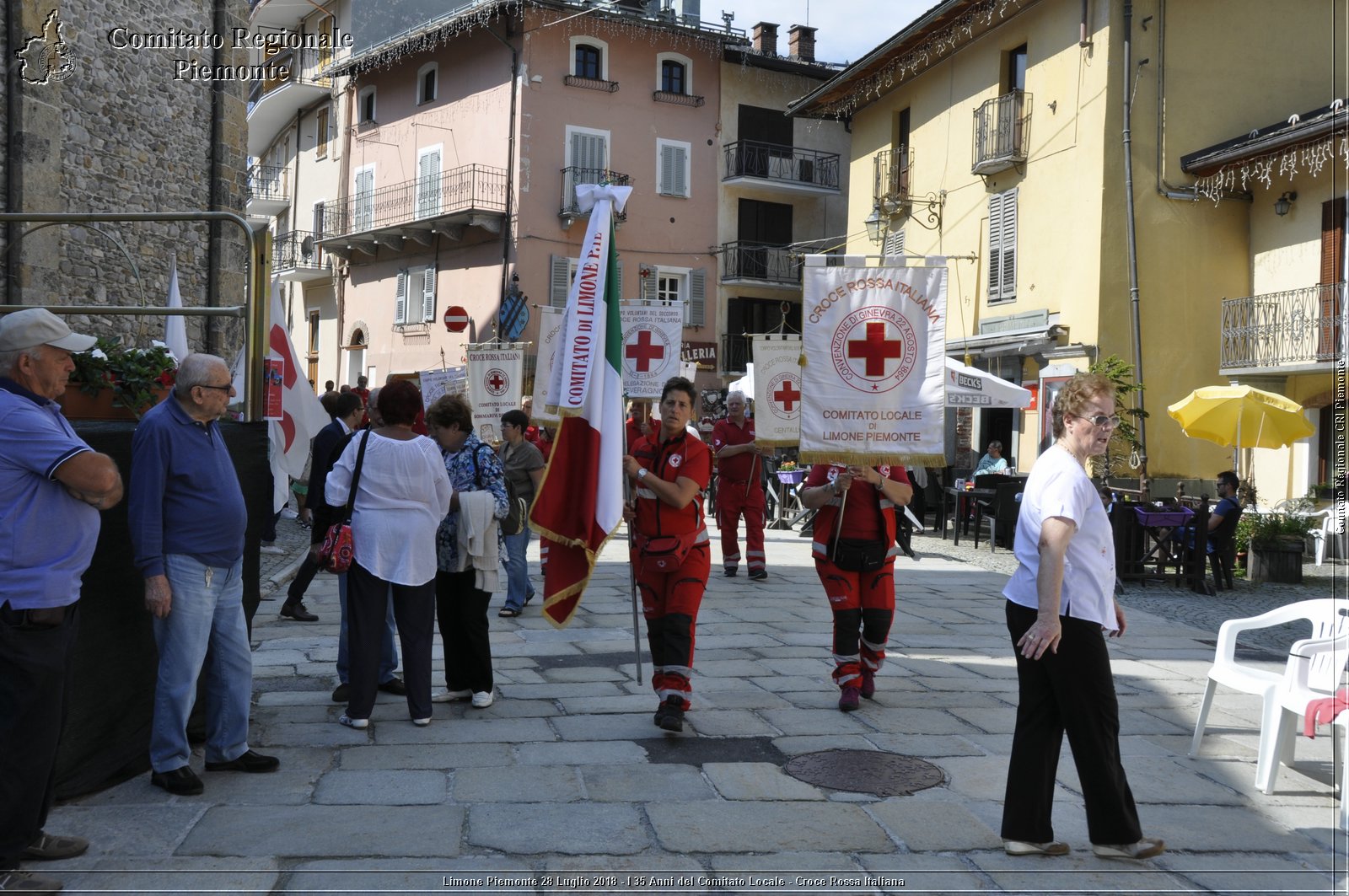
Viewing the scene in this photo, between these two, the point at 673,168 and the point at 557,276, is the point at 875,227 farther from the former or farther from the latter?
the point at 557,276

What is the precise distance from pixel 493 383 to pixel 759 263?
69.3ft

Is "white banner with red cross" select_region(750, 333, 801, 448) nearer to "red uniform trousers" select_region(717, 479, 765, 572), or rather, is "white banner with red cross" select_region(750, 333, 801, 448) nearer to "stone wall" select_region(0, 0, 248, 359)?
"red uniform trousers" select_region(717, 479, 765, 572)

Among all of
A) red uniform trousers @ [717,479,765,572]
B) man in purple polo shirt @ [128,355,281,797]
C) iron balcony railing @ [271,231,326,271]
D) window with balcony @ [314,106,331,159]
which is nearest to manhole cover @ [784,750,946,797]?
man in purple polo shirt @ [128,355,281,797]

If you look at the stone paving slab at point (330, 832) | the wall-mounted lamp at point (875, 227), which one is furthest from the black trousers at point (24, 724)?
the wall-mounted lamp at point (875, 227)

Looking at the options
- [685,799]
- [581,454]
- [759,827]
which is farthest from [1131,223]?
[759,827]

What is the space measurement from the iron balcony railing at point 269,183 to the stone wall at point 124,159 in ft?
79.4

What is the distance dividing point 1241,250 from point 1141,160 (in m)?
2.28

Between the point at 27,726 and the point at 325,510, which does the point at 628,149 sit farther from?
the point at 27,726

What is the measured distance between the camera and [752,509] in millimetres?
12352

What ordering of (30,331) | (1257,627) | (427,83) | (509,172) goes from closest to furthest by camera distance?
(30,331) < (1257,627) < (509,172) < (427,83)

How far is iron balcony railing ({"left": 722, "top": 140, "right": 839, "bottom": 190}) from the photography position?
33.1m

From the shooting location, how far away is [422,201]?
109 feet

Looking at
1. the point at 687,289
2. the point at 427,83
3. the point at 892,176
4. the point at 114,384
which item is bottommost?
the point at 114,384

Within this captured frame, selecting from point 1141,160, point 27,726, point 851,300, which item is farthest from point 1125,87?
point 27,726
